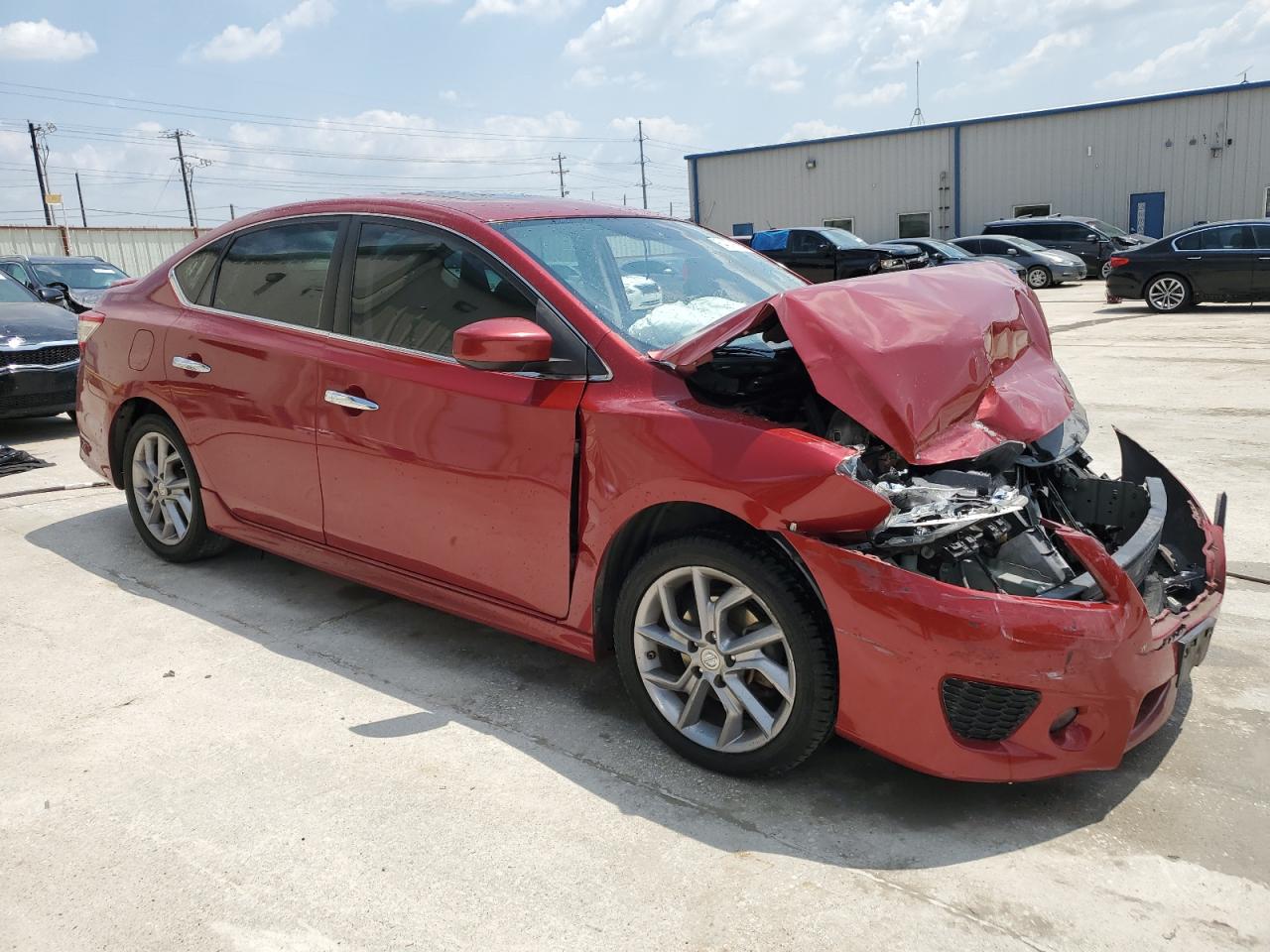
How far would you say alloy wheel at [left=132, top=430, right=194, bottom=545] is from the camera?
4637 millimetres

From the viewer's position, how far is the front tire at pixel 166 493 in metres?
4.56

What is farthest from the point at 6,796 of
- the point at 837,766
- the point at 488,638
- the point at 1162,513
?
the point at 1162,513

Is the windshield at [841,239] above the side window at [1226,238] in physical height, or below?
above

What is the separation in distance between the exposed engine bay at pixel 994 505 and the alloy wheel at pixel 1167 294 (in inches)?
558

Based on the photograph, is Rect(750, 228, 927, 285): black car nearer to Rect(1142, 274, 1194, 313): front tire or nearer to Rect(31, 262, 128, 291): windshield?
Rect(1142, 274, 1194, 313): front tire

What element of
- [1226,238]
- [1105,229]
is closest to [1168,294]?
[1226,238]

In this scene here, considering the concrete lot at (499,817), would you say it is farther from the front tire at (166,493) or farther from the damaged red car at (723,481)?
the front tire at (166,493)

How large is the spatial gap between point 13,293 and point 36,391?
216 centimetres

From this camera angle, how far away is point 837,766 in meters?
3.00

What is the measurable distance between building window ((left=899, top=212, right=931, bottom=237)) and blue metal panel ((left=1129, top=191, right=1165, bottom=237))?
241 inches

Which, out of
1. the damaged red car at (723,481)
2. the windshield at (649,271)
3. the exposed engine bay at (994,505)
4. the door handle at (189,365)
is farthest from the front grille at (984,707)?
the door handle at (189,365)

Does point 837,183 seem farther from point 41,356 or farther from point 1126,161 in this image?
point 41,356

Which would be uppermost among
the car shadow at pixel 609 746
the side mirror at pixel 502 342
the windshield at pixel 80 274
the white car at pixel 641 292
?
the windshield at pixel 80 274

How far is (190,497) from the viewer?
457 centimetres
